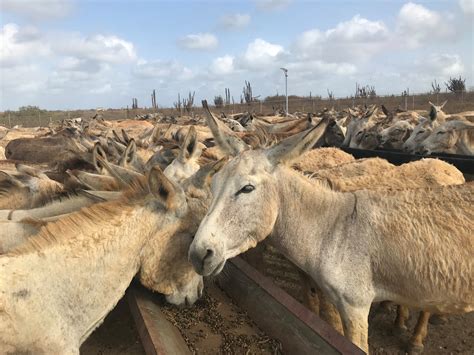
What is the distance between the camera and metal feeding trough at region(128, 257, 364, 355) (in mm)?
2703

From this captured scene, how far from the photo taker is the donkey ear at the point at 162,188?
299 cm

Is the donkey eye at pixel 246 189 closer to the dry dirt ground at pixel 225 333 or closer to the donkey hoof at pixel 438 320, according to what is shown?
the dry dirt ground at pixel 225 333

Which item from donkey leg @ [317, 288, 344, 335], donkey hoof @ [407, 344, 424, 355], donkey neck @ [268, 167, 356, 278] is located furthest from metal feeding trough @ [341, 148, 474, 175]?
donkey neck @ [268, 167, 356, 278]

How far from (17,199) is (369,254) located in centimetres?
449

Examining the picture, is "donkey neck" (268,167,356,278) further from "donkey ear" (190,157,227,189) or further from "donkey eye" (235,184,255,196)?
"donkey ear" (190,157,227,189)

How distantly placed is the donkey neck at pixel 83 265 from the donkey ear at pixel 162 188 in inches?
5.7

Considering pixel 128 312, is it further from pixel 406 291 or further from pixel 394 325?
pixel 394 325

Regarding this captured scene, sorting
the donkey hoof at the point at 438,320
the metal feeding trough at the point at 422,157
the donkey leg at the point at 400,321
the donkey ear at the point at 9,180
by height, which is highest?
the donkey ear at the point at 9,180

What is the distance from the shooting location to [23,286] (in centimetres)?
259

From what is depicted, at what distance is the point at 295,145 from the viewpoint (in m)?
3.12

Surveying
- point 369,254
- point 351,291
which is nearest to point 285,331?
point 351,291

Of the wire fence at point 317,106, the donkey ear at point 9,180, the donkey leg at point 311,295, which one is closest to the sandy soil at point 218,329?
the donkey leg at point 311,295

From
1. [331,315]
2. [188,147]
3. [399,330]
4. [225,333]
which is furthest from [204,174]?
[399,330]

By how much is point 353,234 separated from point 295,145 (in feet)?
2.78
